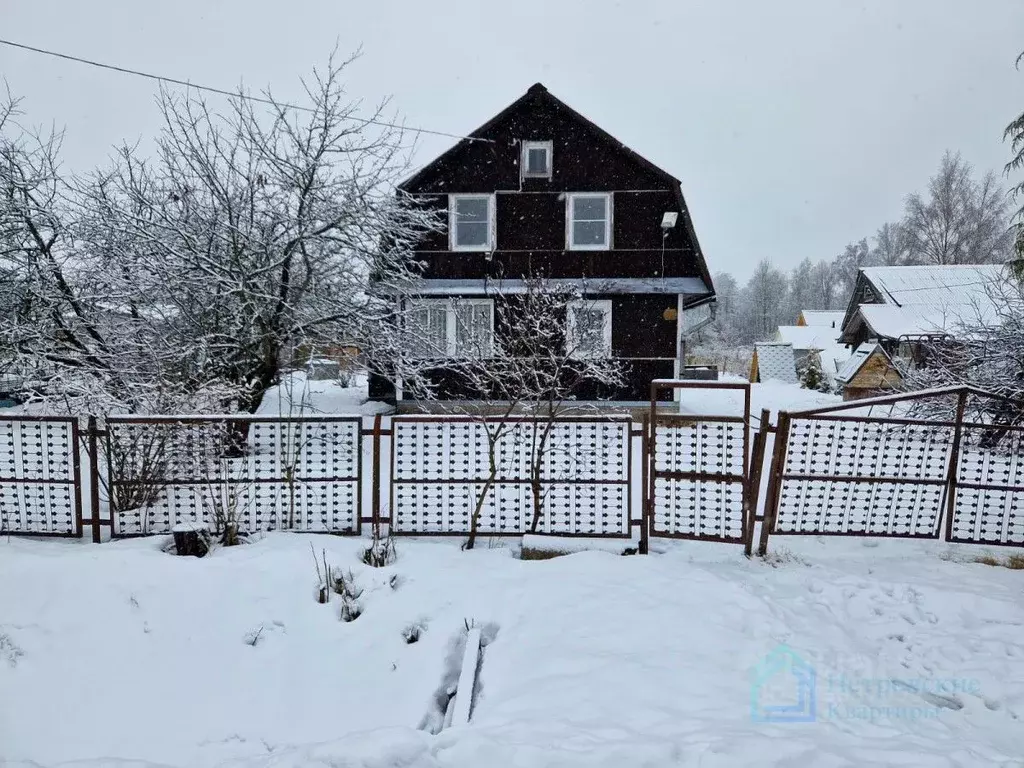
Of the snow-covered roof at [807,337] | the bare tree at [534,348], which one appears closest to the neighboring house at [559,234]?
the bare tree at [534,348]

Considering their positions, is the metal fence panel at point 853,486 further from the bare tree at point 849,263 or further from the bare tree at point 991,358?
the bare tree at point 849,263

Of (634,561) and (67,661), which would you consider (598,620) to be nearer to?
(634,561)

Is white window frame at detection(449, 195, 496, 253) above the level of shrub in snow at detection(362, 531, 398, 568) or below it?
above

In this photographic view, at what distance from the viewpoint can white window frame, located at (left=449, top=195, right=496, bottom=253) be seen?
47.0 ft

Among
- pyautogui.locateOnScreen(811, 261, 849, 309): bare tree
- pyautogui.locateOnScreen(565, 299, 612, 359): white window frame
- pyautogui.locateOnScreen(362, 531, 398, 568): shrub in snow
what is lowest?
pyautogui.locateOnScreen(362, 531, 398, 568): shrub in snow

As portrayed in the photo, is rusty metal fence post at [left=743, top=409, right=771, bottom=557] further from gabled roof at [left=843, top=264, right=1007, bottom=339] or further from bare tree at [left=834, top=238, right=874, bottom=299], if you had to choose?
bare tree at [left=834, top=238, right=874, bottom=299]

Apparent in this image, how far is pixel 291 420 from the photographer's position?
5070 mm

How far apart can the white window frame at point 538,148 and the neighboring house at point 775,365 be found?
2238cm

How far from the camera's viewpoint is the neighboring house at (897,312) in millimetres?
17750

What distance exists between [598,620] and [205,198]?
10401mm

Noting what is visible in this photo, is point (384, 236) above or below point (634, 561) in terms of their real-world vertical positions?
above

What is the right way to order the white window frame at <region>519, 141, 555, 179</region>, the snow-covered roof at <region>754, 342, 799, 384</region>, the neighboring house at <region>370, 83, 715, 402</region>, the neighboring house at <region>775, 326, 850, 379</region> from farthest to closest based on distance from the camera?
the snow-covered roof at <region>754, 342, 799, 384</region>, the neighboring house at <region>775, 326, 850, 379</region>, the white window frame at <region>519, 141, 555, 179</region>, the neighboring house at <region>370, 83, 715, 402</region>

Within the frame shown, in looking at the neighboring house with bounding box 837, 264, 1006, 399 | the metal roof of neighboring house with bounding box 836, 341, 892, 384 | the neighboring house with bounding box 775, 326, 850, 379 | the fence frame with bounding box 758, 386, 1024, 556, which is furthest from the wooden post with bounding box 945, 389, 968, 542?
the neighboring house with bounding box 775, 326, 850, 379

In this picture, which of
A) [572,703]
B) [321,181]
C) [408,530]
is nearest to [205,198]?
[321,181]
